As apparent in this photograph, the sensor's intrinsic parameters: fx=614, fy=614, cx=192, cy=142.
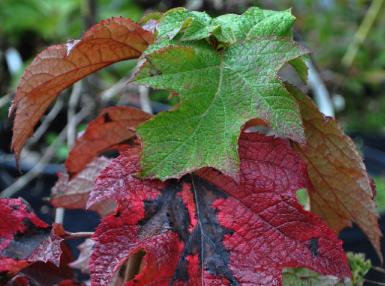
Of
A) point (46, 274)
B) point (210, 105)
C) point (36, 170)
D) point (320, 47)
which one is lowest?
point (46, 274)

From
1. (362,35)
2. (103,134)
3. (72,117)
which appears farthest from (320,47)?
(103,134)

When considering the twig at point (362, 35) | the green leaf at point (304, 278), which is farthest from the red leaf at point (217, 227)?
the twig at point (362, 35)

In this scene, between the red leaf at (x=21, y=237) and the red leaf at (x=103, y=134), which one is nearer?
the red leaf at (x=21, y=237)

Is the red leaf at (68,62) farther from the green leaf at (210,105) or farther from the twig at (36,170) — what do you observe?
the twig at (36,170)

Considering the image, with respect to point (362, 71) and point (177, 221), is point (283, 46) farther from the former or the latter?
point (362, 71)

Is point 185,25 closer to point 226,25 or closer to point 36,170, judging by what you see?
point 226,25

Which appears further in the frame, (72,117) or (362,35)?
(362,35)

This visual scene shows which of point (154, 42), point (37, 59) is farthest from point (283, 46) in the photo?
point (37, 59)

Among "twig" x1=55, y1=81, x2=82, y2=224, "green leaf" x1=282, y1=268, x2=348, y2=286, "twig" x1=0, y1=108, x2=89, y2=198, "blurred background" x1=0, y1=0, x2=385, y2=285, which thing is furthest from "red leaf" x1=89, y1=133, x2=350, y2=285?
"blurred background" x1=0, y1=0, x2=385, y2=285
